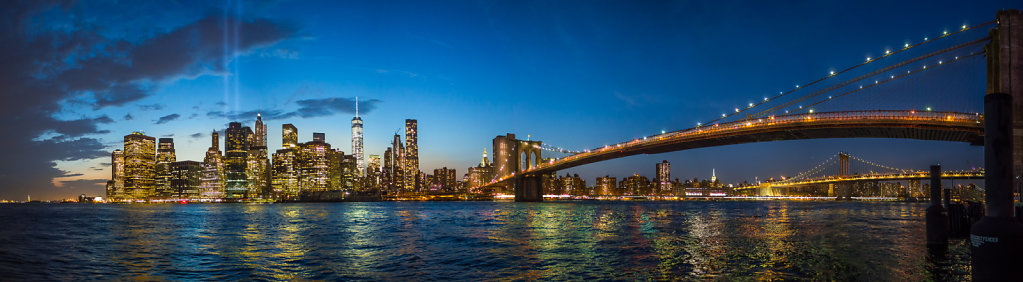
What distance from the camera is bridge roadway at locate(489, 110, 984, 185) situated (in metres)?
38.9

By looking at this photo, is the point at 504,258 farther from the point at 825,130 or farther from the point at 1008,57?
the point at 825,130

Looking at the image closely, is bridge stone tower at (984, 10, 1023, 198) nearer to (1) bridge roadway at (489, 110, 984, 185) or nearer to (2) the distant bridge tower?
(1) bridge roadway at (489, 110, 984, 185)

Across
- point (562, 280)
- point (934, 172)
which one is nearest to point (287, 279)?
point (562, 280)

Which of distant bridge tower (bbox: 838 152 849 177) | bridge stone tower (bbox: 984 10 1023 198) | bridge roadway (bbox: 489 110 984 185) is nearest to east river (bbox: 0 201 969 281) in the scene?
bridge stone tower (bbox: 984 10 1023 198)

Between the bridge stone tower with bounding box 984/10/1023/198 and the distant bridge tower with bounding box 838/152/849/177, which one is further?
the distant bridge tower with bounding box 838/152/849/177

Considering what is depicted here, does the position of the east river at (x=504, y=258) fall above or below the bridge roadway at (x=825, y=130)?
below

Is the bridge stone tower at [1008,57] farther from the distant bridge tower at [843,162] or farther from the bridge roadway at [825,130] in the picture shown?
the distant bridge tower at [843,162]

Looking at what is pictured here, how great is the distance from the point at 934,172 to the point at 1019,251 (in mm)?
19030

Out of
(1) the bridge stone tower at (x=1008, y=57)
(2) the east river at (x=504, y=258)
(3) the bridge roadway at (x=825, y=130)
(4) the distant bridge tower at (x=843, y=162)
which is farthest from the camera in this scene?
(4) the distant bridge tower at (x=843, y=162)

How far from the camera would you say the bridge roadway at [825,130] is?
38.9 metres

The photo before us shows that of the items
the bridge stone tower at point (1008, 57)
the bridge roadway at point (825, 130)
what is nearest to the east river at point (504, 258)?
the bridge stone tower at point (1008, 57)

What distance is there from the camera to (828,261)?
1752cm

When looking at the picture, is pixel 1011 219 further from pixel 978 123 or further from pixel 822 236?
pixel 978 123

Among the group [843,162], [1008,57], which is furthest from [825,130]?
[843,162]
